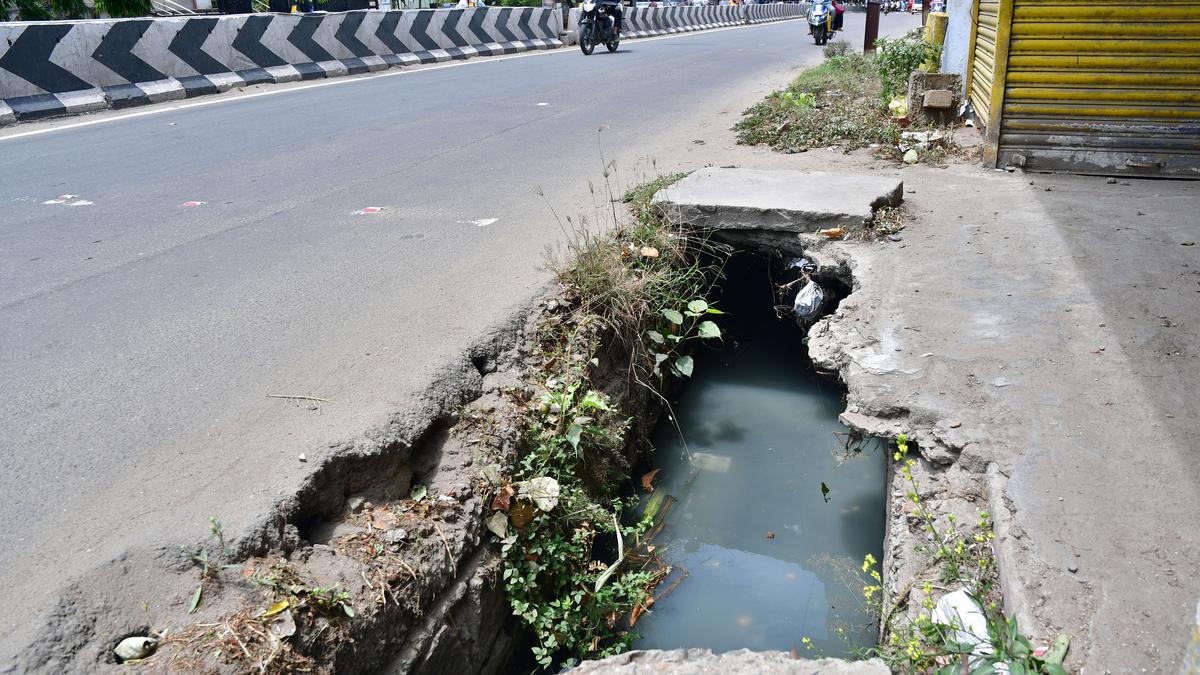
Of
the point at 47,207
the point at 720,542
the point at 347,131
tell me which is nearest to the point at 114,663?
the point at 720,542

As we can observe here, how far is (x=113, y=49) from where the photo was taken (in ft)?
33.4

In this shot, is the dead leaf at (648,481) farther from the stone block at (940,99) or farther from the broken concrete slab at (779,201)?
the stone block at (940,99)

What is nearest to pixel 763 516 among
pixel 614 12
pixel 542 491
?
pixel 542 491

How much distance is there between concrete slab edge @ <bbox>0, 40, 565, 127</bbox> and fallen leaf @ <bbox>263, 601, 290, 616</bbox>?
889cm

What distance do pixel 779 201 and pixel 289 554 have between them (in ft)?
11.1

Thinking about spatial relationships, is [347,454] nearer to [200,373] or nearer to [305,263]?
[200,373]

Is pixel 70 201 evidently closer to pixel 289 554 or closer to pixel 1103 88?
pixel 289 554

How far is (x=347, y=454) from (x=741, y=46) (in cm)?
1887

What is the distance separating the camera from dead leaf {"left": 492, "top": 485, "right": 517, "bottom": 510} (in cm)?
283

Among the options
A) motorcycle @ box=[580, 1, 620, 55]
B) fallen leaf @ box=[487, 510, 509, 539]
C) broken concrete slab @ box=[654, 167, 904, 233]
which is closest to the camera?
fallen leaf @ box=[487, 510, 509, 539]

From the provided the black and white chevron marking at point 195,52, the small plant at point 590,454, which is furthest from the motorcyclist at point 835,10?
the small plant at point 590,454

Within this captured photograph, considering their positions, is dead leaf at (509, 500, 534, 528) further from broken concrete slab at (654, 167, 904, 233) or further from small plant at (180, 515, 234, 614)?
broken concrete slab at (654, 167, 904, 233)

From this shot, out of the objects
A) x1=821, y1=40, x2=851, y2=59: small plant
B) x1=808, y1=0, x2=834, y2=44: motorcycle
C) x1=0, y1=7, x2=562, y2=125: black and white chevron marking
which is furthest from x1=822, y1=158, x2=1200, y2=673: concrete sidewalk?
x1=808, y1=0, x2=834, y2=44: motorcycle

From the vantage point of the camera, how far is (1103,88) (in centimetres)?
568
